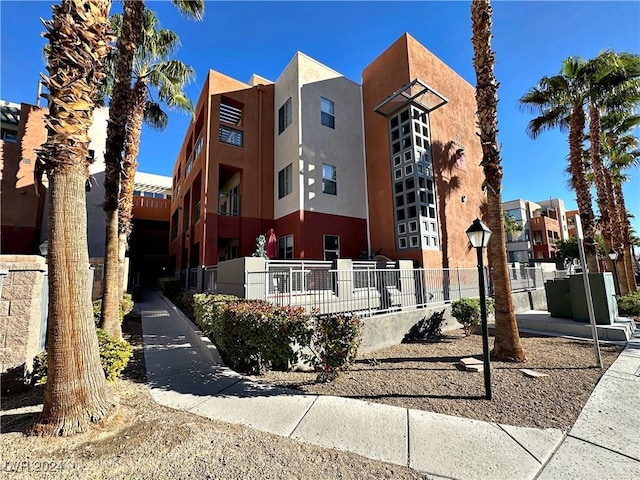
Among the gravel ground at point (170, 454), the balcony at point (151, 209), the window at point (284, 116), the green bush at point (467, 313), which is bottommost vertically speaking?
the gravel ground at point (170, 454)

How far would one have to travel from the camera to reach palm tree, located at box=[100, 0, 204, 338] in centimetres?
727

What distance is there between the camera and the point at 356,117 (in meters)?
16.8

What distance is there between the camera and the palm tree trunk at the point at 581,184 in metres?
12.4

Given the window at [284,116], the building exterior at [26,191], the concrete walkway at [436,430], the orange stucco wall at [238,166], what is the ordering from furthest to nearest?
the building exterior at [26,191] < the window at [284,116] < the orange stucco wall at [238,166] < the concrete walkway at [436,430]

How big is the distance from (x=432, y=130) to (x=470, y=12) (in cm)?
694

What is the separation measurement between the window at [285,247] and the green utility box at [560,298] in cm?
1068

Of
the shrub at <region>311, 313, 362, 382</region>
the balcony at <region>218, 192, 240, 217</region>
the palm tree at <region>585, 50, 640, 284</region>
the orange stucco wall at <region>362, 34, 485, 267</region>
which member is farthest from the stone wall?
the palm tree at <region>585, 50, 640, 284</region>

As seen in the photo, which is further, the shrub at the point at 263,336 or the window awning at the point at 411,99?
the window awning at the point at 411,99

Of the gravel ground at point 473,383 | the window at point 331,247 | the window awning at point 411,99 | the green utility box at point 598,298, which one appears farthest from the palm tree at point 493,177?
the window at point 331,247

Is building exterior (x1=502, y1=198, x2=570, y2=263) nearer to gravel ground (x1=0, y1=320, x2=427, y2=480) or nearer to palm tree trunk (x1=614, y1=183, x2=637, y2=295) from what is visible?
palm tree trunk (x1=614, y1=183, x2=637, y2=295)

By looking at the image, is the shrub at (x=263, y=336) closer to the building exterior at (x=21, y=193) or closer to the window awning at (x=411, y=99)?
the window awning at (x=411, y=99)

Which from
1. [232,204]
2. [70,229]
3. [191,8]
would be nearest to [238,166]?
[232,204]

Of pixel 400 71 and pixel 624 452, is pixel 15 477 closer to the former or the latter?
pixel 624 452

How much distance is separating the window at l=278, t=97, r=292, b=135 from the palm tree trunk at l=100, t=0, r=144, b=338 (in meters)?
8.75
